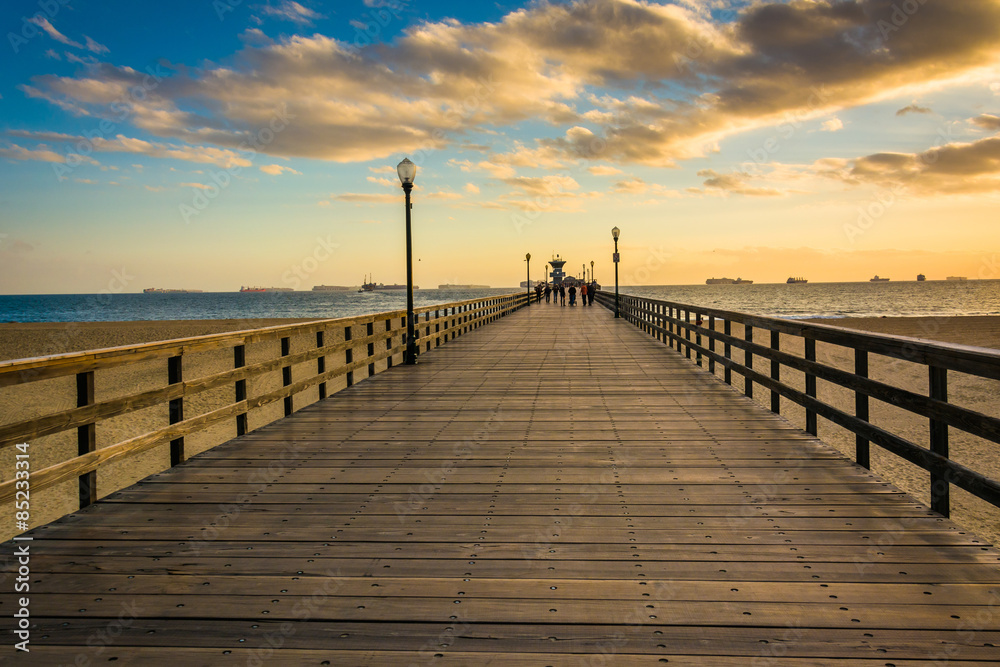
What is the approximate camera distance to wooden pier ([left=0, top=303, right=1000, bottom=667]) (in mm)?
2777

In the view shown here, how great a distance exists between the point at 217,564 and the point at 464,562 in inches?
55.0

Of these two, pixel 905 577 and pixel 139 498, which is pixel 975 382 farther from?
pixel 139 498

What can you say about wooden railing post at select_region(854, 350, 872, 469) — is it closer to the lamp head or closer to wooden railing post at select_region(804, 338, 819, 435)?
wooden railing post at select_region(804, 338, 819, 435)

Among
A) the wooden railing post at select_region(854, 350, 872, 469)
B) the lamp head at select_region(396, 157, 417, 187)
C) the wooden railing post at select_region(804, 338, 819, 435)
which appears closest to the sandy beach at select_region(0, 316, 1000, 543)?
the wooden railing post at select_region(804, 338, 819, 435)

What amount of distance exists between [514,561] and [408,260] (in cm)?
965

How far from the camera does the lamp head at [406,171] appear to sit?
12000 millimetres

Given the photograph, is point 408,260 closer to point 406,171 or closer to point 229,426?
point 406,171

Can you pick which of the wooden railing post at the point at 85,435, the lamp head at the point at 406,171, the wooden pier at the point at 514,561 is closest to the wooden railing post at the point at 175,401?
the wooden pier at the point at 514,561

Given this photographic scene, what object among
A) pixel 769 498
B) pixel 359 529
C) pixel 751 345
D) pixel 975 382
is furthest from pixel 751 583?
pixel 975 382

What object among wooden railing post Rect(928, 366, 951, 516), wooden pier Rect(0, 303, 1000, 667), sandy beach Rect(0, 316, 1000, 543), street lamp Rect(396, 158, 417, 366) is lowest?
sandy beach Rect(0, 316, 1000, 543)

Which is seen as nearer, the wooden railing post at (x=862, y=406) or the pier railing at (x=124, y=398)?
the pier railing at (x=124, y=398)

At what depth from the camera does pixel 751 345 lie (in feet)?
27.0

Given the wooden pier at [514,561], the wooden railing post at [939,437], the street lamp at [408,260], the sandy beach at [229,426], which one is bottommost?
the sandy beach at [229,426]

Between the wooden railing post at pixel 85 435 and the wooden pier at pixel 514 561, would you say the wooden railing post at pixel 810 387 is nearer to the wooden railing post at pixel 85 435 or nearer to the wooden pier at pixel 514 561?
the wooden pier at pixel 514 561
